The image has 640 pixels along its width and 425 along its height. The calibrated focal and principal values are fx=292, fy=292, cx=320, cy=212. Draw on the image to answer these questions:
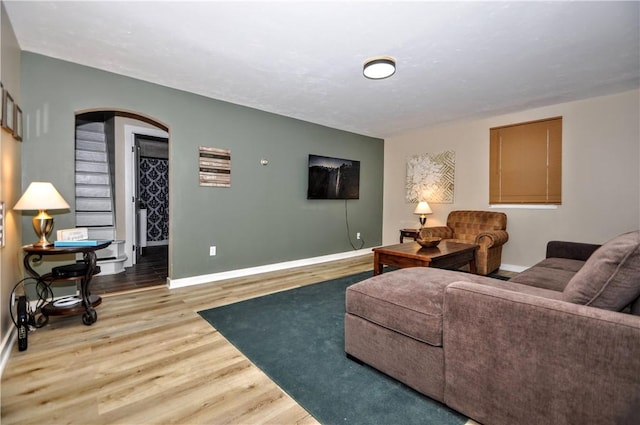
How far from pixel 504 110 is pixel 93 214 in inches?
245

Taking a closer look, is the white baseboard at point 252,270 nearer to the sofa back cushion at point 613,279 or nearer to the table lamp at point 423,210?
the table lamp at point 423,210

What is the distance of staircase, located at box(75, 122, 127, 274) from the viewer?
428 centimetres

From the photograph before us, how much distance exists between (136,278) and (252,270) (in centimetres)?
150

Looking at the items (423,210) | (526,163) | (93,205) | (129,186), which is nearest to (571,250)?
(526,163)

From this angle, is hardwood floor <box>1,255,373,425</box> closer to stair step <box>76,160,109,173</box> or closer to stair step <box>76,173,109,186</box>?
stair step <box>76,173,109,186</box>

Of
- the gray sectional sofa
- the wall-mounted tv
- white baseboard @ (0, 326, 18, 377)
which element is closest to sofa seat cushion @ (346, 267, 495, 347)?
the gray sectional sofa

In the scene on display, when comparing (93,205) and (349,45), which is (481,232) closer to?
(349,45)

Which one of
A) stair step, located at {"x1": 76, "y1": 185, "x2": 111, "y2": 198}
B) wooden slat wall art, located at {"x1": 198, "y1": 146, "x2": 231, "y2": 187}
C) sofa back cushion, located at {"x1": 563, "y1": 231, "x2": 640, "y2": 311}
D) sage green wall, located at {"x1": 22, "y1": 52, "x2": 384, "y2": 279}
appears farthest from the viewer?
stair step, located at {"x1": 76, "y1": 185, "x2": 111, "y2": 198}

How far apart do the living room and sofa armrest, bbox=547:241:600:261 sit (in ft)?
3.50

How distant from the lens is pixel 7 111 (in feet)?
6.81

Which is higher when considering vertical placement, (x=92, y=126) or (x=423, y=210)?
(x=92, y=126)

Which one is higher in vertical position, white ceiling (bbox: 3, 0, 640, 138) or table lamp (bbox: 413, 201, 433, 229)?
white ceiling (bbox: 3, 0, 640, 138)

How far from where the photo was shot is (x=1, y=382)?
5.50 feet

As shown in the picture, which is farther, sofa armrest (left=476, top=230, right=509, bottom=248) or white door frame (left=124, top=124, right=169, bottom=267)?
white door frame (left=124, top=124, right=169, bottom=267)
